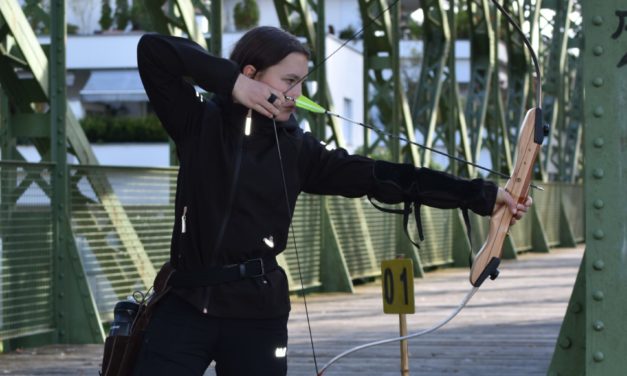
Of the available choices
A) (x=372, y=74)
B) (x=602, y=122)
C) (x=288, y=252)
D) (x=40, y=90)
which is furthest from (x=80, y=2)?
(x=602, y=122)

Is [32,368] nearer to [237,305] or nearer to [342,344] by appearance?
[342,344]

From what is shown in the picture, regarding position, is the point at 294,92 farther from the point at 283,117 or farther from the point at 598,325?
the point at 598,325

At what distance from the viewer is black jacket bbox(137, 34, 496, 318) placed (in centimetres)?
350

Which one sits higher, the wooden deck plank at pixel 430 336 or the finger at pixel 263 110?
the finger at pixel 263 110

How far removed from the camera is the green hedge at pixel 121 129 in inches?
1881

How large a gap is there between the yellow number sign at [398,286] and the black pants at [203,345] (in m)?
2.17

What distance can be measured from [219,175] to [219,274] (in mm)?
262

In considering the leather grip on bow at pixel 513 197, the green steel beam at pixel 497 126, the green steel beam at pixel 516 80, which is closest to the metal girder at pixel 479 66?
the green steel beam at pixel 497 126

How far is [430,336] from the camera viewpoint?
35.1 feet

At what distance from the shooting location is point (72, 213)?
9836 mm

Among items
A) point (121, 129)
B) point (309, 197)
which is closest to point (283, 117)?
point (309, 197)

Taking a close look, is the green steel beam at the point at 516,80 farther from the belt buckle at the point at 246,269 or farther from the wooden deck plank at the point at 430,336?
the belt buckle at the point at 246,269

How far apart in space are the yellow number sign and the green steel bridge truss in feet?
2.56

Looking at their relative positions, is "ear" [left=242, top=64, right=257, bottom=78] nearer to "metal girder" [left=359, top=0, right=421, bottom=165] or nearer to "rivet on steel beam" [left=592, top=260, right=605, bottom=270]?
"rivet on steel beam" [left=592, top=260, right=605, bottom=270]
